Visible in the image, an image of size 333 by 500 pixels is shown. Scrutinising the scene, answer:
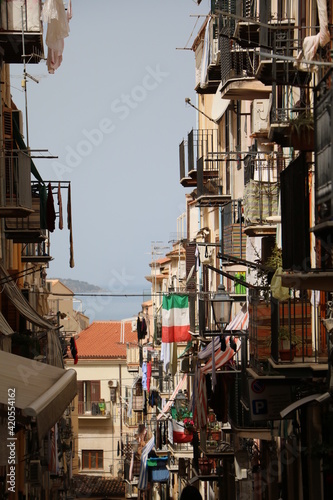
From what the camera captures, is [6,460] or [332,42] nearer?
[6,460]

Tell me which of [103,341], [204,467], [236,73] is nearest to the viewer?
[236,73]

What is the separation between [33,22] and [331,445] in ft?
33.2

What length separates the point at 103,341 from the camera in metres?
82.2

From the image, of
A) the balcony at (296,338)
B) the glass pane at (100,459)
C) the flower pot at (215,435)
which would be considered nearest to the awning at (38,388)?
the balcony at (296,338)

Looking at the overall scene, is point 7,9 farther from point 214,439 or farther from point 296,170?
point 214,439

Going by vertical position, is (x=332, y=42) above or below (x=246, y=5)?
below

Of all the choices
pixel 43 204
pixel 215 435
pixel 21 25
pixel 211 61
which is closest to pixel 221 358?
pixel 215 435

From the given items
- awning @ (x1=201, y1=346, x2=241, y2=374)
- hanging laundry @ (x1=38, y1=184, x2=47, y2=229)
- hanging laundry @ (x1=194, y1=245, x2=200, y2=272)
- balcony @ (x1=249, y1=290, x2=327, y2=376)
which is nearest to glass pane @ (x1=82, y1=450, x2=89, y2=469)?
hanging laundry @ (x1=194, y1=245, x2=200, y2=272)

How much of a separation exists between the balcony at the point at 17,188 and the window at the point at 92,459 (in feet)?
185

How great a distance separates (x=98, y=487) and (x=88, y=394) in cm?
904

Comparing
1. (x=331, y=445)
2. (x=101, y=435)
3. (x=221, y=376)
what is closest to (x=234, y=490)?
(x=221, y=376)

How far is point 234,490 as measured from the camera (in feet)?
90.7

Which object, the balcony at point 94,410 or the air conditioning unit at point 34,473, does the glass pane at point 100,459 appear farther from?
the air conditioning unit at point 34,473

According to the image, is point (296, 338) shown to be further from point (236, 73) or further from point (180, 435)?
point (180, 435)
